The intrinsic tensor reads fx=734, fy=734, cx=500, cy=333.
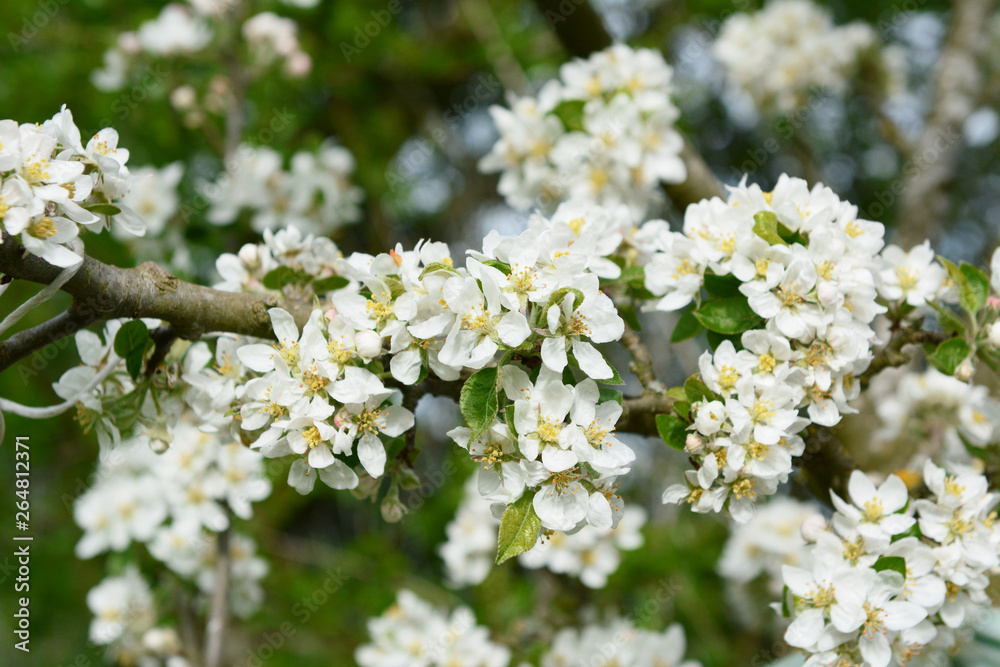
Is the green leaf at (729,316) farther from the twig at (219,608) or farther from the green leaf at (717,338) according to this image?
the twig at (219,608)

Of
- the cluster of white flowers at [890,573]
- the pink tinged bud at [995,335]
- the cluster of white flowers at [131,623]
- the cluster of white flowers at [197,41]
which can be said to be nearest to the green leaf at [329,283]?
the cluster of white flowers at [890,573]

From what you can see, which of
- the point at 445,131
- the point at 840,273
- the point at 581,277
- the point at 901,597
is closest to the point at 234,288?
the point at 581,277

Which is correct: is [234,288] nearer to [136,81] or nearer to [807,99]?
[136,81]

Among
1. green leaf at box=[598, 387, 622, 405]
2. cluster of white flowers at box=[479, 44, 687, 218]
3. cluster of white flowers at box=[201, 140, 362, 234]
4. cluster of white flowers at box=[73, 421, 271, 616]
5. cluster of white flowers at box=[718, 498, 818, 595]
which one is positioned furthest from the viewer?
cluster of white flowers at box=[718, 498, 818, 595]

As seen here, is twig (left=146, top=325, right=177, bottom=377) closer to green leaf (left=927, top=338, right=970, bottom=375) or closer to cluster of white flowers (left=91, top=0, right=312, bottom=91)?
green leaf (left=927, top=338, right=970, bottom=375)

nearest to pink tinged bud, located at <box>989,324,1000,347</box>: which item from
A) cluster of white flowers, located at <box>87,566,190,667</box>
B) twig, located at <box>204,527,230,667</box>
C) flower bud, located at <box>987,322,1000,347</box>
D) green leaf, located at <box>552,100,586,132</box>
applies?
flower bud, located at <box>987,322,1000,347</box>
